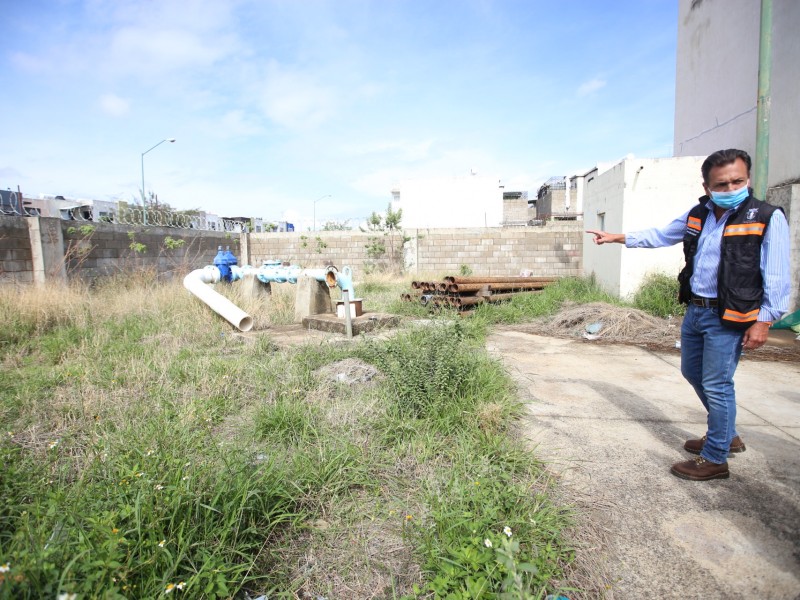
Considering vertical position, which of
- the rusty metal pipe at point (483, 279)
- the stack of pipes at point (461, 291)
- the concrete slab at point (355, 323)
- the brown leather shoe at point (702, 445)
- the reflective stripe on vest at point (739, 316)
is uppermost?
the reflective stripe on vest at point (739, 316)

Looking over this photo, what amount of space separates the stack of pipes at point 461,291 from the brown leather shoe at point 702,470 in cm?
471

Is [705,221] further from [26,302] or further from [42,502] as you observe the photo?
[26,302]

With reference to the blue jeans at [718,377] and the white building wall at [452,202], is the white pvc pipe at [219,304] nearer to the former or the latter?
the blue jeans at [718,377]

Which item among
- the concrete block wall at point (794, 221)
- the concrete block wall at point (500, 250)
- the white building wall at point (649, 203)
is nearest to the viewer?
the concrete block wall at point (794, 221)

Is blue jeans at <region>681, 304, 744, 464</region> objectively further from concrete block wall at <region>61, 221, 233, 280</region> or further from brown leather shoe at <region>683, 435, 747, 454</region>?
concrete block wall at <region>61, 221, 233, 280</region>

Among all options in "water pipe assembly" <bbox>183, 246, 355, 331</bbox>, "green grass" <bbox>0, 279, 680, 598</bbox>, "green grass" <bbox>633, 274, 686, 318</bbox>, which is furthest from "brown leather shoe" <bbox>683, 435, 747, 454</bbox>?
"green grass" <bbox>633, 274, 686, 318</bbox>

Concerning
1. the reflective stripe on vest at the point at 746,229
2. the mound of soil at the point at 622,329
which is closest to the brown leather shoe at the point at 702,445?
the reflective stripe on vest at the point at 746,229

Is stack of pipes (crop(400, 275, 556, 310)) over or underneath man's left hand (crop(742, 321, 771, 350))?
underneath

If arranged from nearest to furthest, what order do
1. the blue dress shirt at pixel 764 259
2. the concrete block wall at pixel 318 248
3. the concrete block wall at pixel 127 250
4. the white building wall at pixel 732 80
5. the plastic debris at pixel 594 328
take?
the blue dress shirt at pixel 764 259, the plastic debris at pixel 594 328, the white building wall at pixel 732 80, the concrete block wall at pixel 127 250, the concrete block wall at pixel 318 248

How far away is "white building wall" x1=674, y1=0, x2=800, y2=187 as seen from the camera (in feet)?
21.4

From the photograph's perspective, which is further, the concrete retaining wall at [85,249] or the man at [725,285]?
the concrete retaining wall at [85,249]

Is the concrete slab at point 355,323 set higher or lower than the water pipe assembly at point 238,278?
lower

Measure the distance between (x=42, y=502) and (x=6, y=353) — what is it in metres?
3.38

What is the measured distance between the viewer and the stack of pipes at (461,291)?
23.8 ft
